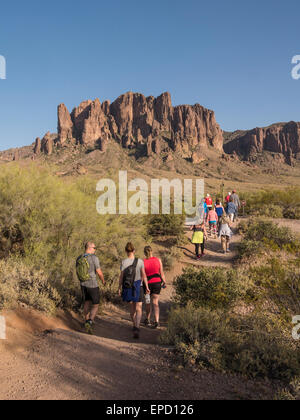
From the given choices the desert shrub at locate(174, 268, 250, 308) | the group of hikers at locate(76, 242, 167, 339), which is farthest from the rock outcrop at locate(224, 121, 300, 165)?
the group of hikers at locate(76, 242, 167, 339)

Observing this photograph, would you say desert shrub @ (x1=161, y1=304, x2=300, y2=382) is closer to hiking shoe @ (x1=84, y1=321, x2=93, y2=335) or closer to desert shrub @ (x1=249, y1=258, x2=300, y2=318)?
desert shrub @ (x1=249, y1=258, x2=300, y2=318)

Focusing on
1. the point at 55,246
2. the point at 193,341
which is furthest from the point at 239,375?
the point at 55,246

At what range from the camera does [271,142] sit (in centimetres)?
15388

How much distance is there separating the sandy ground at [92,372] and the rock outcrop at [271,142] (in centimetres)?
15113

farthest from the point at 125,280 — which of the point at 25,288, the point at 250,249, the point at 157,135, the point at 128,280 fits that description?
the point at 157,135

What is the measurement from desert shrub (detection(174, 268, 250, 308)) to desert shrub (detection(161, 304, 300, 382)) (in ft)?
4.47

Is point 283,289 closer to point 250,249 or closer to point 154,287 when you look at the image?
point 154,287

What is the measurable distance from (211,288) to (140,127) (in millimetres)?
137919

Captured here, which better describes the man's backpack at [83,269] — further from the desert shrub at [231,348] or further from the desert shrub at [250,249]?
the desert shrub at [250,249]

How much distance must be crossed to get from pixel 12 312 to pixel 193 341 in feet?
11.2

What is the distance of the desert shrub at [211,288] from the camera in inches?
241

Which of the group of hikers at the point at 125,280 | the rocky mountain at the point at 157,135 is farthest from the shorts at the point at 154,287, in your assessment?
the rocky mountain at the point at 157,135
